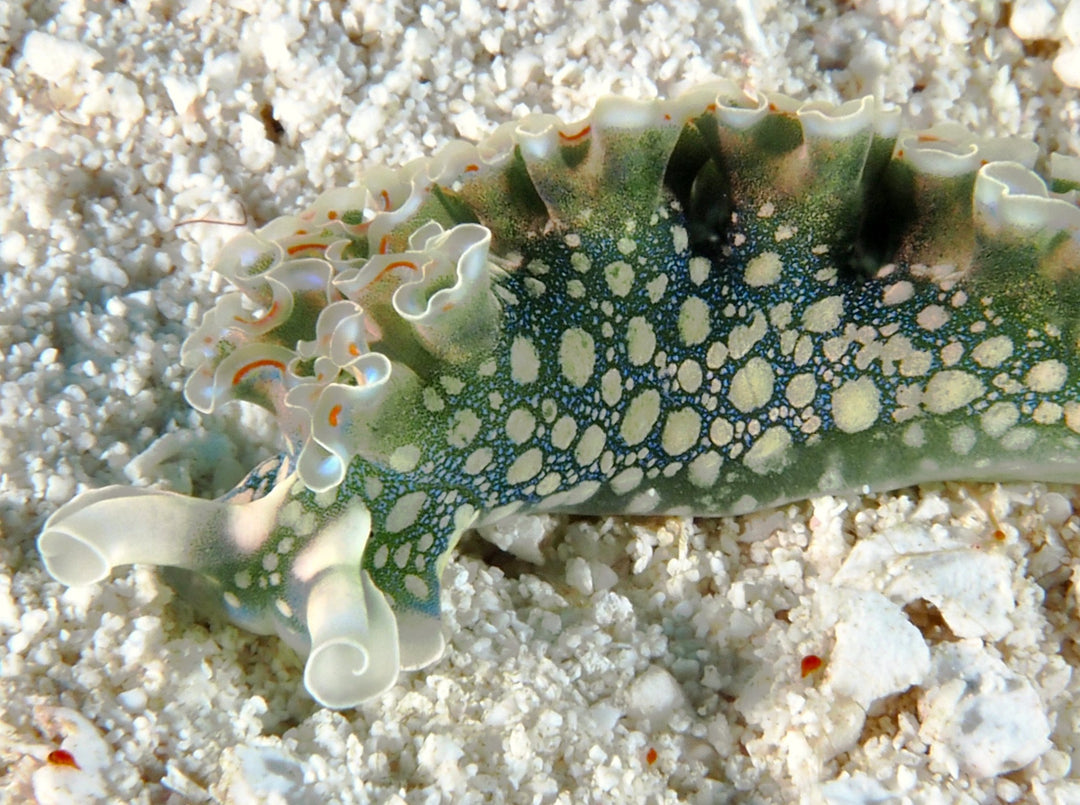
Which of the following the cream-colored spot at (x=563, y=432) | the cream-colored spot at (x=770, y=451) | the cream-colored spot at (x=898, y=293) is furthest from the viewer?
the cream-colored spot at (x=770, y=451)

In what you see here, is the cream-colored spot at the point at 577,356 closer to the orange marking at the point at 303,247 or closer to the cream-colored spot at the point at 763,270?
the cream-colored spot at the point at 763,270

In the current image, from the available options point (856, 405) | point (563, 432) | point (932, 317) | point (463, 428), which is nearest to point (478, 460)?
point (463, 428)

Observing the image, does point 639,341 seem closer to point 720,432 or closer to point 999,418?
point 720,432

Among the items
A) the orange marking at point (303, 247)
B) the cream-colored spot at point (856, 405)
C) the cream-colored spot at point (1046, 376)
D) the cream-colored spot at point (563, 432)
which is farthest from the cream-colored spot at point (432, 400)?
the cream-colored spot at point (1046, 376)

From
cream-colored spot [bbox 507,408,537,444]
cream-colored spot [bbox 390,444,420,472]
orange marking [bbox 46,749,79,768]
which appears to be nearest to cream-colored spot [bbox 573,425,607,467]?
cream-colored spot [bbox 507,408,537,444]

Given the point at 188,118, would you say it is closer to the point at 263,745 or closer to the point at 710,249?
the point at 710,249

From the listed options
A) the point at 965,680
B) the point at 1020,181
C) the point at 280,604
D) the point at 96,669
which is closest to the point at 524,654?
the point at 280,604

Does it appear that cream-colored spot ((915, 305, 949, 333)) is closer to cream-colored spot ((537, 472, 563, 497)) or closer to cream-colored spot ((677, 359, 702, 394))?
cream-colored spot ((677, 359, 702, 394))
